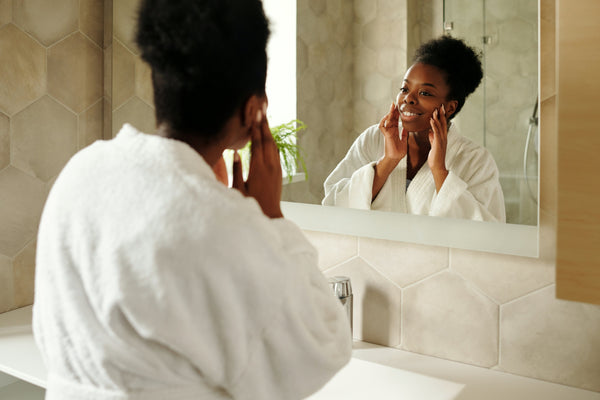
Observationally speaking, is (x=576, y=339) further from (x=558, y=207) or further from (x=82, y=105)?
(x=82, y=105)

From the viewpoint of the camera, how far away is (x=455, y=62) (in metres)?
1.10

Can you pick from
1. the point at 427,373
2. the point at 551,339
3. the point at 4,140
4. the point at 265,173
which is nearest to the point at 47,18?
the point at 4,140

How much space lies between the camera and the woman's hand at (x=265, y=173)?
30.1 inches

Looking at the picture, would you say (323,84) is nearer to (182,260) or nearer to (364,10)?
(364,10)

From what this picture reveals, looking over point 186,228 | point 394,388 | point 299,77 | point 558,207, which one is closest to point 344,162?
point 299,77

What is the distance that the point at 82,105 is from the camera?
1601mm

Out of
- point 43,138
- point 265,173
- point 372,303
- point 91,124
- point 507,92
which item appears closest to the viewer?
point 265,173

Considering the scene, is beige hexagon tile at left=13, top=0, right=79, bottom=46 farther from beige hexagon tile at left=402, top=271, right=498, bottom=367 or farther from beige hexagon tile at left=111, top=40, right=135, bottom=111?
beige hexagon tile at left=402, top=271, right=498, bottom=367

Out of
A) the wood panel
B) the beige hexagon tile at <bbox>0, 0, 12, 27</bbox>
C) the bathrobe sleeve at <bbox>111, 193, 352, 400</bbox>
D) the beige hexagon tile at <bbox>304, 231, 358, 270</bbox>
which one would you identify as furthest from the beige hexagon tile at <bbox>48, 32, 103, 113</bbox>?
the wood panel

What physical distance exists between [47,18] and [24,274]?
0.66 metres

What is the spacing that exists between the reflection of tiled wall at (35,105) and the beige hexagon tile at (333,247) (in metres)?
0.72

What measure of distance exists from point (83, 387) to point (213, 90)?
361 millimetres

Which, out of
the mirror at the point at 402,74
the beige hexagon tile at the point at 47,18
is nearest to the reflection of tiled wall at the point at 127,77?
the beige hexagon tile at the point at 47,18

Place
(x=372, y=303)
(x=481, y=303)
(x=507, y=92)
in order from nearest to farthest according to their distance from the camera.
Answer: (x=507, y=92) < (x=481, y=303) < (x=372, y=303)
